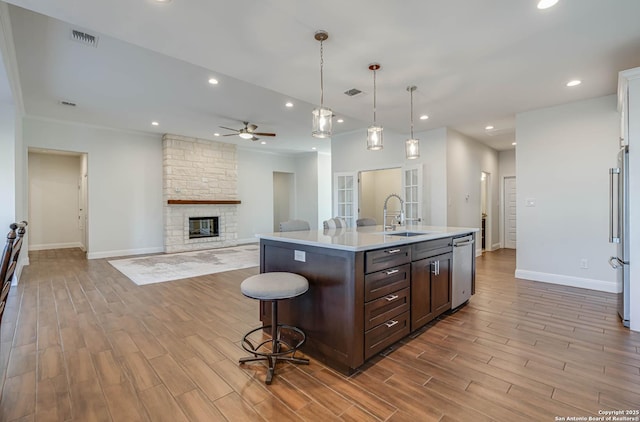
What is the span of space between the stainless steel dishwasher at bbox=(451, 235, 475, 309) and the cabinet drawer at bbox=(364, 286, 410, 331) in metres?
0.99

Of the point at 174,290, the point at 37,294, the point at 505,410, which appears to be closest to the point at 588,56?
the point at 505,410

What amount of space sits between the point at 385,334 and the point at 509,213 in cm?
747

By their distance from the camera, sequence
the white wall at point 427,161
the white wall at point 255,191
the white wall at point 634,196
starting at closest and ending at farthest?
the white wall at point 634,196 < the white wall at point 427,161 < the white wall at point 255,191

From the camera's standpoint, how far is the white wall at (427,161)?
18.9 feet

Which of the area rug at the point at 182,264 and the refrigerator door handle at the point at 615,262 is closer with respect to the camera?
the refrigerator door handle at the point at 615,262

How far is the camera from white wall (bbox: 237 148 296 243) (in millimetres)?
8938

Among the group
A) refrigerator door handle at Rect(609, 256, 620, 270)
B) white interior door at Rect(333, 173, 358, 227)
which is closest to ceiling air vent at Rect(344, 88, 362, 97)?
white interior door at Rect(333, 173, 358, 227)

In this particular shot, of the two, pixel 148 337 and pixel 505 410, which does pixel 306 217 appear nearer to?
pixel 148 337

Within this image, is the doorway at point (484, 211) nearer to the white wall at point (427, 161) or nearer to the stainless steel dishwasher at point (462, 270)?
the white wall at point (427, 161)

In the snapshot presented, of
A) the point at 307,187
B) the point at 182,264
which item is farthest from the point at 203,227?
the point at 307,187

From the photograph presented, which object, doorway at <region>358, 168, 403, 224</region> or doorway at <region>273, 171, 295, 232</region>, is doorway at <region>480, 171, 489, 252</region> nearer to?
doorway at <region>358, 168, 403, 224</region>

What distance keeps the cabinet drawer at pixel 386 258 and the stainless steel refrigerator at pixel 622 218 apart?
88.3 inches

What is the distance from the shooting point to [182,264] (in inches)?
228

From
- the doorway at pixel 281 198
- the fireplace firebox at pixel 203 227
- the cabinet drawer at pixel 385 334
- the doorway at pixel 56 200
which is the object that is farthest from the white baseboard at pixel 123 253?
the cabinet drawer at pixel 385 334
